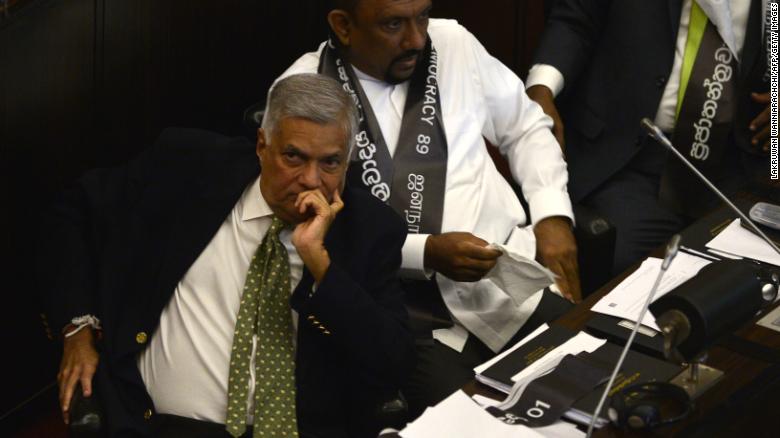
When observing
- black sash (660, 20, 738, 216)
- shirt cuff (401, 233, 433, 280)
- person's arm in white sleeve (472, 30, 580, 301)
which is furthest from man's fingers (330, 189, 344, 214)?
black sash (660, 20, 738, 216)

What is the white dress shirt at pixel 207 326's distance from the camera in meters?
2.32

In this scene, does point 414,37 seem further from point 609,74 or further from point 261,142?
point 609,74

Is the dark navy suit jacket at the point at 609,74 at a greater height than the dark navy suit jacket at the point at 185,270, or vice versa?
the dark navy suit jacket at the point at 609,74

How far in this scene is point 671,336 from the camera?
1.84 m

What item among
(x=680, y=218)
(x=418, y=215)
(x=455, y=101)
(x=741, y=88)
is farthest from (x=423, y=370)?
(x=741, y=88)

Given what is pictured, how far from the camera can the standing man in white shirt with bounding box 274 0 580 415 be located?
2.64 meters

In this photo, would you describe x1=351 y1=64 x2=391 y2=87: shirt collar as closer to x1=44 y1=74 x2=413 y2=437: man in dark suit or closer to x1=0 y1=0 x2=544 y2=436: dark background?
x1=44 y1=74 x2=413 y2=437: man in dark suit

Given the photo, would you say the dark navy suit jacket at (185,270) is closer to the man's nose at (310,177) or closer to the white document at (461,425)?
the man's nose at (310,177)

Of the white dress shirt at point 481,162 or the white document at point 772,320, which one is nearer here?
the white document at point 772,320

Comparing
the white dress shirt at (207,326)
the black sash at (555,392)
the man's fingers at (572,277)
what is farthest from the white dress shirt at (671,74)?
the black sash at (555,392)

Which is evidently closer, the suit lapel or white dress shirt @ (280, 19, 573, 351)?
A: white dress shirt @ (280, 19, 573, 351)

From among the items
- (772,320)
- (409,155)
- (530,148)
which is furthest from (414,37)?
(772,320)

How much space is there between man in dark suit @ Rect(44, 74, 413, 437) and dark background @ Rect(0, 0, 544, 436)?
0.19 m

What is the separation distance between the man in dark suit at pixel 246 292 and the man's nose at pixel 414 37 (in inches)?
18.4
